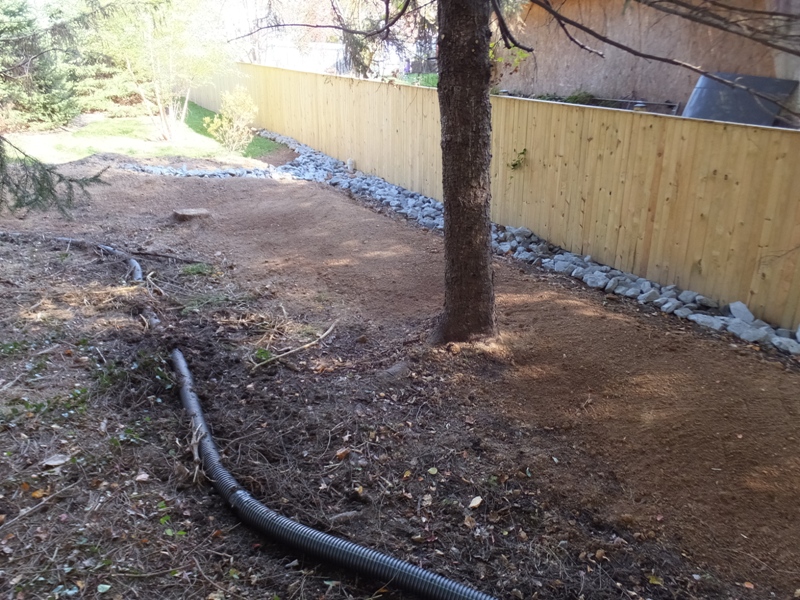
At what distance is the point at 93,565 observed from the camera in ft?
9.46

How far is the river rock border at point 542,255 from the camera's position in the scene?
5.44 meters

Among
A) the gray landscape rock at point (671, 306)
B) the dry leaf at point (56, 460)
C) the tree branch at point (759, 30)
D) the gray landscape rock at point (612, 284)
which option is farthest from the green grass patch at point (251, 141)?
the tree branch at point (759, 30)

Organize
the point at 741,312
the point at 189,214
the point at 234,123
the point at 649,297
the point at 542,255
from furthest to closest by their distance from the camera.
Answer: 1. the point at 234,123
2. the point at 189,214
3. the point at 542,255
4. the point at 649,297
5. the point at 741,312

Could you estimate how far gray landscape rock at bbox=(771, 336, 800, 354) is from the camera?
16.1 ft

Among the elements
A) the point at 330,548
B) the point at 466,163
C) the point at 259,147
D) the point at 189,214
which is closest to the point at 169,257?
the point at 189,214

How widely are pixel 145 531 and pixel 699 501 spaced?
2.93 meters

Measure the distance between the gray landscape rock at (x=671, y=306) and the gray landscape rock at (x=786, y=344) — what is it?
3.10 ft

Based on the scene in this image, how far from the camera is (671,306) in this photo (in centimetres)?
589

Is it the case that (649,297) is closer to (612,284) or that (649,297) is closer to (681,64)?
(612,284)

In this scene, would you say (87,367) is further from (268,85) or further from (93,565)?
(268,85)

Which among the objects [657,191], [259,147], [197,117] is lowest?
[259,147]

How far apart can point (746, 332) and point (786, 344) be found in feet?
1.05

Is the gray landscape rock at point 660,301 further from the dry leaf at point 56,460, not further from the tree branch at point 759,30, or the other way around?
the dry leaf at point 56,460

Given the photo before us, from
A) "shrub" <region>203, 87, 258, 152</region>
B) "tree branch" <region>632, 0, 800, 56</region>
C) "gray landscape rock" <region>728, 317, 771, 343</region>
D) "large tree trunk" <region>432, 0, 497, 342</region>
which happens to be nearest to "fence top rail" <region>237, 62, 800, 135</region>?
"gray landscape rock" <region>728, 317, 771, 343</region>
